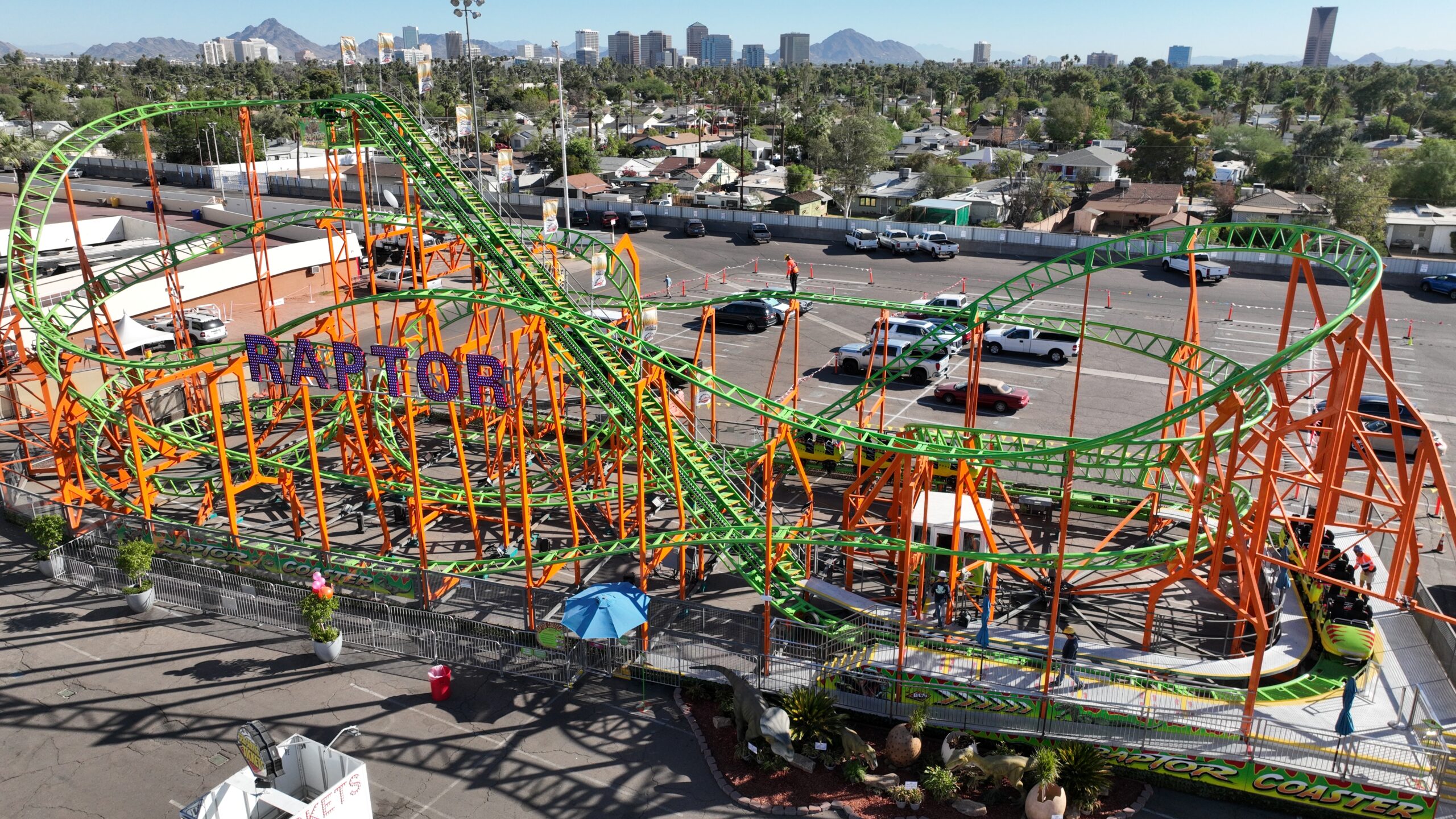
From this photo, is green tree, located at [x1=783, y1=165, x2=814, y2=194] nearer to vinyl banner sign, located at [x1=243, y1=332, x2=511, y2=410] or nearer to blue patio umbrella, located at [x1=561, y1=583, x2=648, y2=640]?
vinyl banner sign, located at [x1=243, y1=332, x2=511, y2=410]

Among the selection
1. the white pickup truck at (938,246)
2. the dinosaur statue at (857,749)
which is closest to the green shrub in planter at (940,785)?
the dinosaur statue at (857,749)

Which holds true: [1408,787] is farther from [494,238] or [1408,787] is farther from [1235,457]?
[494,238]

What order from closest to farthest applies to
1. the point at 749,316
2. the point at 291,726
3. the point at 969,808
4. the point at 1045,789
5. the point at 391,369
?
the point at 1045,789, the point at 969,808, the point at 291,726, the point at 391,369, the point at 749,316

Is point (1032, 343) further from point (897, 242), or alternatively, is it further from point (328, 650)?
point (328, 650)

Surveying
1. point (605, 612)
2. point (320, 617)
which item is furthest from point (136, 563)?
point (605, 612)

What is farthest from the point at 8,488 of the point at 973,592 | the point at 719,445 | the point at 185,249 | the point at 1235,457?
the point at 1235,457

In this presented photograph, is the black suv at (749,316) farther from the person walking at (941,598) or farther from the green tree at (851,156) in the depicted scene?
the green tree at (851,156)

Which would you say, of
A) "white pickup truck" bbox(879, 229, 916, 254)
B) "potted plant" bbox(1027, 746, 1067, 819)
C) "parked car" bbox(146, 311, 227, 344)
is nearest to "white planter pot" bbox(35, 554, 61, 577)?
"parked car" bbox(146, 311, 227, 344)
